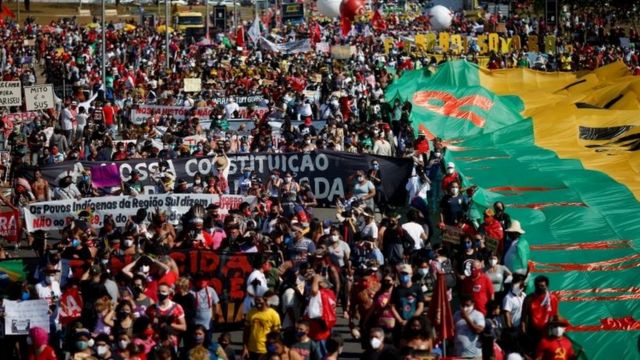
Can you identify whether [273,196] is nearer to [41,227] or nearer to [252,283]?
[41,227]

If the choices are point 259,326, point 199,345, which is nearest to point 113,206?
point 259,326

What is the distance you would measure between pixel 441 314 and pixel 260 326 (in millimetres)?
1754

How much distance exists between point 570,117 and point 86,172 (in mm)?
9202

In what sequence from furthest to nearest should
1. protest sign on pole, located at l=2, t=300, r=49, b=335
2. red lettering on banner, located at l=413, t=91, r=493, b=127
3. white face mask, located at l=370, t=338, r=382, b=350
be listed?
red lettering on banner, located at l=413, t=91, r=493, b=127 → protest sign on pole, located at l=2, t=300, r=49, b=335 → white face mask, located at l=370, t=338, r=382, b=350

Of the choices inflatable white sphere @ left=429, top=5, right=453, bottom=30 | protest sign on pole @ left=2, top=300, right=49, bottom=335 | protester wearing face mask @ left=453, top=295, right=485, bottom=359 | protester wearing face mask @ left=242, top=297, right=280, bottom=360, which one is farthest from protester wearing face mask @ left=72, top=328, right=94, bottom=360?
inflatable white sphere @ left=429, top=5, right=453, bottom=30

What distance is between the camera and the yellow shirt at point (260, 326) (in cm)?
1407

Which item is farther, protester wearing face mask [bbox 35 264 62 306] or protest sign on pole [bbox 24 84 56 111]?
protest sign on pole [bbox 24 84 56 111]

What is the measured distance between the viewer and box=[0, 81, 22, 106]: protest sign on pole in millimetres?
29500

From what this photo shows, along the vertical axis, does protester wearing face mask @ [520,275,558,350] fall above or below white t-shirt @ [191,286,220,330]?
above

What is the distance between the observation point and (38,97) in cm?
2984

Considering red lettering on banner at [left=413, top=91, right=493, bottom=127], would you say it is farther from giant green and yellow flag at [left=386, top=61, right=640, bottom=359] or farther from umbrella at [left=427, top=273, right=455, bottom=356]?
umbrella at [left=427, top=273, right=455, bottom=356]

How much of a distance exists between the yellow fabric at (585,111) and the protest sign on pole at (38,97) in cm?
949

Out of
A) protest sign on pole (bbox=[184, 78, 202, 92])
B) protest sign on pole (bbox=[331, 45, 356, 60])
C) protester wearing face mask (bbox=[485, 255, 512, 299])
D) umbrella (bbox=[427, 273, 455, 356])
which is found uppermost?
umbrella (bbox=[427, 273, 455, 356])

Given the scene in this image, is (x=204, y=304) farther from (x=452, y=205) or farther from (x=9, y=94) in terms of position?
(x=9, y=94)
